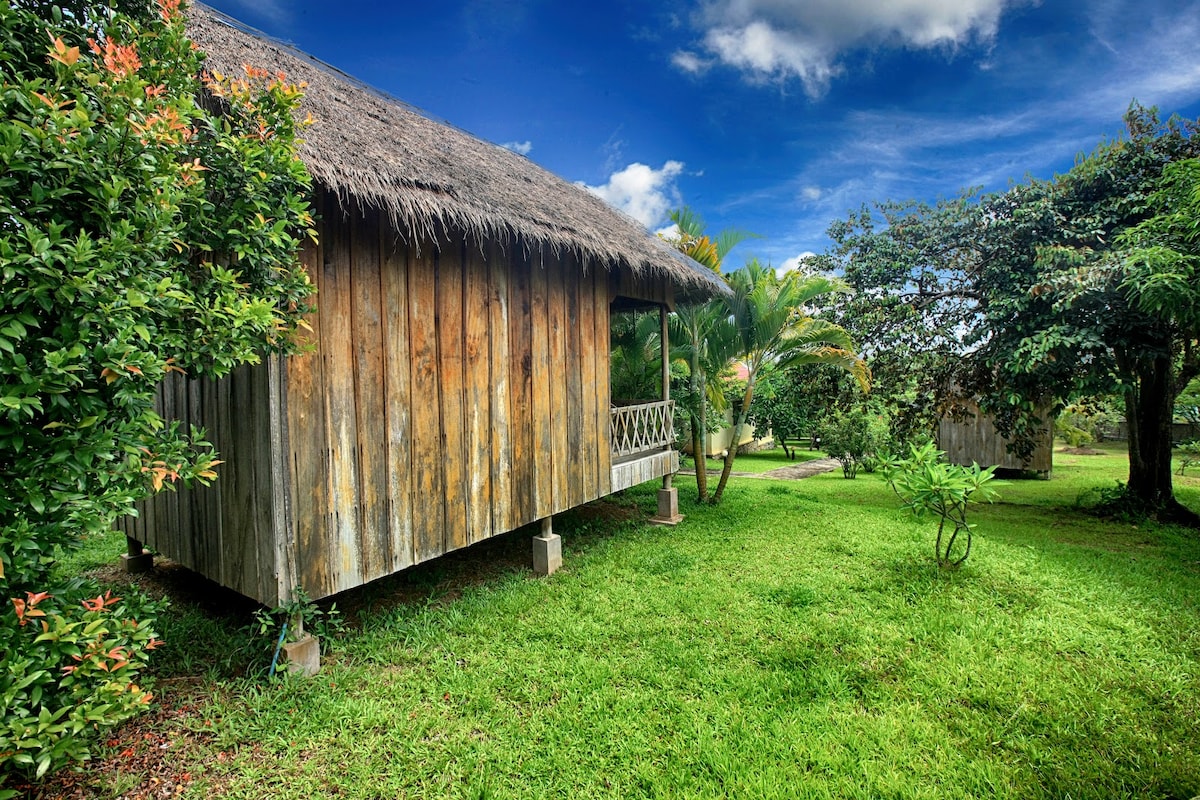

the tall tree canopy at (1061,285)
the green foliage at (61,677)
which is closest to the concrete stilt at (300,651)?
the green foliage at (61,677)

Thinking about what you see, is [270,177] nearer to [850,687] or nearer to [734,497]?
[850,687]

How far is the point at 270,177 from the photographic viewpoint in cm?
229

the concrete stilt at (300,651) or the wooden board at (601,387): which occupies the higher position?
the wooden board at (601,387)

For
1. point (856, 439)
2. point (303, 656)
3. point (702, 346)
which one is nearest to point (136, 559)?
point (303, 656)

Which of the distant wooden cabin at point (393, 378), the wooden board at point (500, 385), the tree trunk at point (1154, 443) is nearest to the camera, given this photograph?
the distant wooden cabin at point (393, 378)

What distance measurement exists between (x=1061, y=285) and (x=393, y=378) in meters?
7.52

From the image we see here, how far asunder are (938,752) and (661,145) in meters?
10.8

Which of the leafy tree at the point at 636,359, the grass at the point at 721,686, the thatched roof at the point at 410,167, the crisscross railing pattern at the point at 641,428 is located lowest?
the grass at the point at 721,686

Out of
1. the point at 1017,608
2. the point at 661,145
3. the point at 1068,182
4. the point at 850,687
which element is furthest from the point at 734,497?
the point at 661,145

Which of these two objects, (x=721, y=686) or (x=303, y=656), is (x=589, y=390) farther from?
(x=303, y=656)

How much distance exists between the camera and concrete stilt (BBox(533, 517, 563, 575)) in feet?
16.3

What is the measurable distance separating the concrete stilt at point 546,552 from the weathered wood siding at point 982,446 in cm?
1039

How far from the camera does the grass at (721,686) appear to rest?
233 centimetres

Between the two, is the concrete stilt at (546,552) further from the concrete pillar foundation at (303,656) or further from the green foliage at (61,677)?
the green foliage at (61,677)
